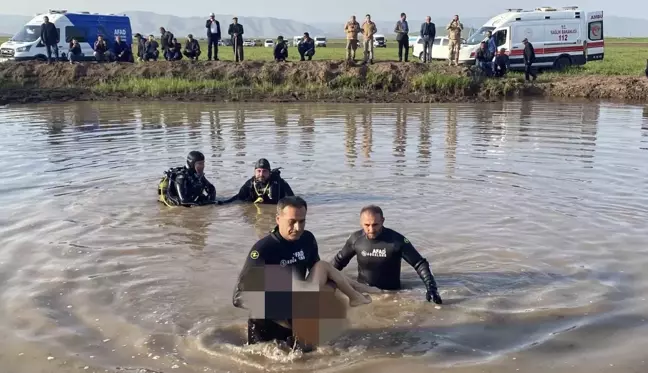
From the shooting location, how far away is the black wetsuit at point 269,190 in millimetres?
11250

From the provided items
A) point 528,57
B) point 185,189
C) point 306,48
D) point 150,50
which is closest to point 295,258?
point 185,189

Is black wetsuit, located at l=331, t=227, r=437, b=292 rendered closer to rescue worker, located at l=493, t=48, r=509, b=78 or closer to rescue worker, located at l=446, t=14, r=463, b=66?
rescue worker, located at l=446, t=14, r=463, b=66

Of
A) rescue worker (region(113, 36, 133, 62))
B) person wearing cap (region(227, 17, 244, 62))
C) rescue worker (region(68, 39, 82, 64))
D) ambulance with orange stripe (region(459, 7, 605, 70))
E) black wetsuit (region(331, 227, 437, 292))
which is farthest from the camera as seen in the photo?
rescue worker (region(113, 36, 133, 62))

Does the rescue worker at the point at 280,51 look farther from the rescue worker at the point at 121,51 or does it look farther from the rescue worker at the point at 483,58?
the rescue worker at the point at 483,58

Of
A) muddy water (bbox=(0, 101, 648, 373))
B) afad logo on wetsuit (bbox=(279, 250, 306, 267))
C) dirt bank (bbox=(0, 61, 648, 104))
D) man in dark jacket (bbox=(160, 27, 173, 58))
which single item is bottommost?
muddy water (bbox=(0, 101, 648, 373))

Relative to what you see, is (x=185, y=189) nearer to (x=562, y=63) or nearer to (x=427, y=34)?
(x=427, y=34)

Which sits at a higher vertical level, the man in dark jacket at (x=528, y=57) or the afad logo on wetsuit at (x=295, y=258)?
the man in dark jacket at (x=528, y=57)

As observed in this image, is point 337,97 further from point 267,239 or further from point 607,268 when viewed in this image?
point 267,239

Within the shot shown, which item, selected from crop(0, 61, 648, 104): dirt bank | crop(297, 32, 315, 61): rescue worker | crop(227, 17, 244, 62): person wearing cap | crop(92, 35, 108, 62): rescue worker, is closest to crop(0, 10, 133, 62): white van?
crop(92, 35, 108, 62): rescue worker

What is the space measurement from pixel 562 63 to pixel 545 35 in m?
1.77

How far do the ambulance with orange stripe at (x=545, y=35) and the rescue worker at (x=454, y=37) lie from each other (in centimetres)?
159

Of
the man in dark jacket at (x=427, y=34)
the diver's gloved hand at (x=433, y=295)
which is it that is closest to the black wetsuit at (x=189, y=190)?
the diver's gloved hand at (x=433, y=295)

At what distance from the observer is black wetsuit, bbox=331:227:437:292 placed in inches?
284

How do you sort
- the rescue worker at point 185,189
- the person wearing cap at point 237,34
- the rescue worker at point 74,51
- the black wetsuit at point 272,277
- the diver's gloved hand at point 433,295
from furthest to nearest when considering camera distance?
the rescue worker at point 74,51 < the person wearing cap at point 237,34 < the rescue worker at point 185,189 < the diver's gloved hand at point 433,295 < the black wetsuit at point 272,277
